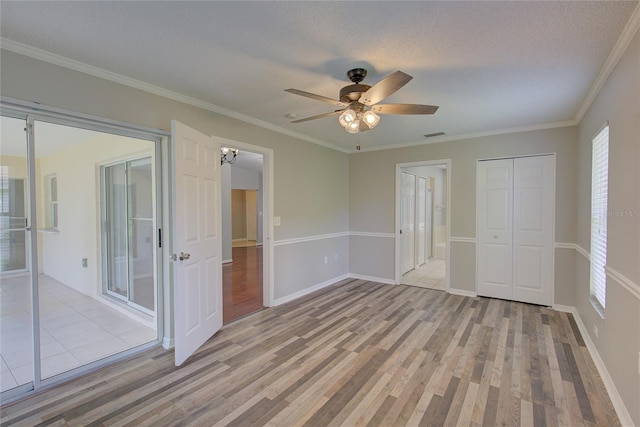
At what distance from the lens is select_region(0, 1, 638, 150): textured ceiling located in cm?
168

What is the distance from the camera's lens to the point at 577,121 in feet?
12.2

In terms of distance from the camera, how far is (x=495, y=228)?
440cm

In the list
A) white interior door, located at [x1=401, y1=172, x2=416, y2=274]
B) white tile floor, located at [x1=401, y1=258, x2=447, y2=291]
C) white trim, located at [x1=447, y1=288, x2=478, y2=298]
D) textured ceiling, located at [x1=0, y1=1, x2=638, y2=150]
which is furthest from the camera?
white interior door, located at [x1=401, y1=172, x2=416, y2=274]

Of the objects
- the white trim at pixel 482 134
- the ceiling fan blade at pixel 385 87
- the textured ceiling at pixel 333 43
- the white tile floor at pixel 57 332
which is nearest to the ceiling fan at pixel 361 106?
the ceiling fan blade at pixel 385 87

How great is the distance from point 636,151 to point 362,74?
1.85 m

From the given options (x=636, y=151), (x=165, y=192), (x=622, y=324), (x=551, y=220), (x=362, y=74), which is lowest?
(x=622, y=324)

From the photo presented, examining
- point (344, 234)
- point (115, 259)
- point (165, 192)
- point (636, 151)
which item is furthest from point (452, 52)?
point (115, 259)

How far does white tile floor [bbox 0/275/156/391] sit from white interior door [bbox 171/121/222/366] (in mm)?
657

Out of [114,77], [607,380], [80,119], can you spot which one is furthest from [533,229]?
[80,119]

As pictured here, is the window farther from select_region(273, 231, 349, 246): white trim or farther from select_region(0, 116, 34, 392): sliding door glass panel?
select_region(0, 116, 34, 392): sliding door glass panel

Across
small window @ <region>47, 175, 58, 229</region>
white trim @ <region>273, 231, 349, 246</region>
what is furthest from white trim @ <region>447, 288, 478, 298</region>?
small window @ <region>47, 175, 58, 229</region>

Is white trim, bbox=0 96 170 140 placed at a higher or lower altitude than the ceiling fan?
lower

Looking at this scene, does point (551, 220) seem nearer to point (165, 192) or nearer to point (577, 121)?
point (577, 121)

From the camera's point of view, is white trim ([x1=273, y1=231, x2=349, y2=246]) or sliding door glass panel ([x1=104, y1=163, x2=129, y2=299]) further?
white trim ([x1=273, y1=231, x2=349, y2=246])
